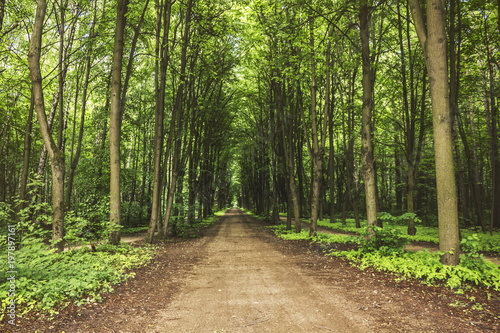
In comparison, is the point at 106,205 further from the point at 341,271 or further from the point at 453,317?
the point at 453,317

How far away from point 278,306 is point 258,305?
1.20 feet

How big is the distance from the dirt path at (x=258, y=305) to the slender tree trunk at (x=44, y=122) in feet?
13.6

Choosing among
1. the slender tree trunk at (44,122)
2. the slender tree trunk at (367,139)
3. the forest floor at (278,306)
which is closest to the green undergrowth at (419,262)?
the forest floor at (278,306)

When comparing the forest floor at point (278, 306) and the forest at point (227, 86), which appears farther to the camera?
the forest at point (227, 86)

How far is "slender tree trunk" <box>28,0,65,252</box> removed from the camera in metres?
6.62

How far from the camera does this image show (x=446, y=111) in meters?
5.95

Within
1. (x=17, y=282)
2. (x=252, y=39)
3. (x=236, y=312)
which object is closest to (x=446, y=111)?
(x=236, y=312)

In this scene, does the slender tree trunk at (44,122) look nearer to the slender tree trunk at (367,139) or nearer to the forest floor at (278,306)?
the forest floor at (278,306)

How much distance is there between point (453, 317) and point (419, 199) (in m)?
24.7

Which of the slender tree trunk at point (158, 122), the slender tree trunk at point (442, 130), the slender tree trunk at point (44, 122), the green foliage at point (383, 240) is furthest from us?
the slender tree trunk at point (158, 122)

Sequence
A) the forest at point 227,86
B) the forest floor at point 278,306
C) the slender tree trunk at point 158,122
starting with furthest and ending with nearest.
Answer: the slender tree trunk at point 158,122
the forest at point 227,86
the forest floor at point 278,306

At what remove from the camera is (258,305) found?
4594 mm

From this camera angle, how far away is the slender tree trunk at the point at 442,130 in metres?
5.87

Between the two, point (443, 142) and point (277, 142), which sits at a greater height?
point (277, 142)
